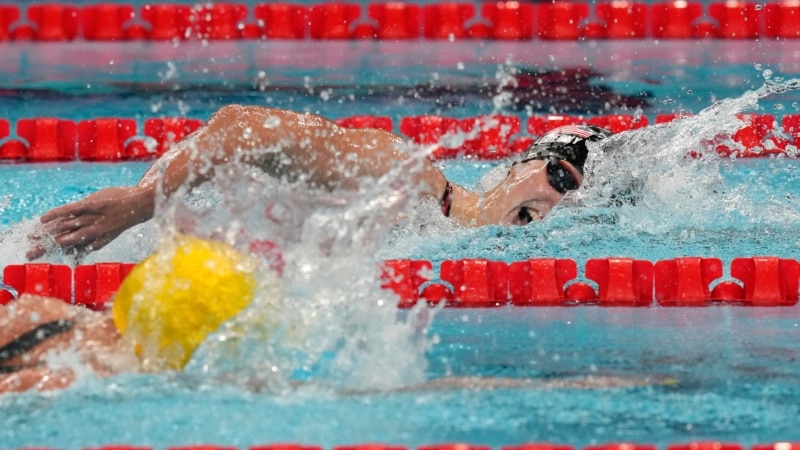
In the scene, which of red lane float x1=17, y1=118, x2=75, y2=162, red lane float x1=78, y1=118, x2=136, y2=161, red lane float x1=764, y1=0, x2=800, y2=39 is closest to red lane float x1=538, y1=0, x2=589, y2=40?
red lane float x1=764, y1=0, x2=800, y2=39

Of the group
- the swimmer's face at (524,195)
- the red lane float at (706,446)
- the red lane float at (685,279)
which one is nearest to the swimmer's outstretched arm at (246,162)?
the swimmer's face at (524,195)

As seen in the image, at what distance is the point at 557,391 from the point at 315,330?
496 mm

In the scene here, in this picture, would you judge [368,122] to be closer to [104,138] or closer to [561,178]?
Result: [104,138]

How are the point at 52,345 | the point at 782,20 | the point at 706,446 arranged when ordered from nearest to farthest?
the point at 706,446 < the point at 52,345 < the point at 782,20

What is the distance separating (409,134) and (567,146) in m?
1.44

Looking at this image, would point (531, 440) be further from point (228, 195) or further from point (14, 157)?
point (14, 157)

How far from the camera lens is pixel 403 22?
6164 millimetres

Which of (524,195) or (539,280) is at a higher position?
(524,195)

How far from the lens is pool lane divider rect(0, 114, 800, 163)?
15.4 ft

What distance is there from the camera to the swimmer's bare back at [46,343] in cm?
226

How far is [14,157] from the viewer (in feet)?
15.3

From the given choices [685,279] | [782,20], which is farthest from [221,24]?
[685,279]

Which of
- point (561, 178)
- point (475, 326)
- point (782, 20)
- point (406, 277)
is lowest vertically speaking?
point (475, 326)

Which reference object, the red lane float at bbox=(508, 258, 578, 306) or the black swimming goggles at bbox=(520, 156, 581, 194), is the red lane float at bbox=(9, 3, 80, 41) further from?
the red lane float at bbox=(508, 258, 578, 306)
